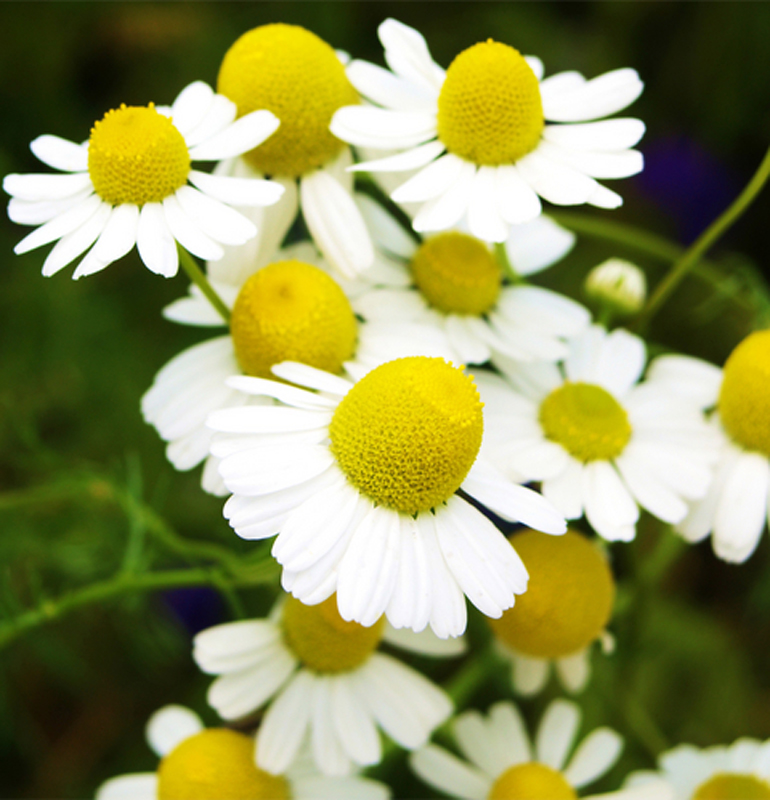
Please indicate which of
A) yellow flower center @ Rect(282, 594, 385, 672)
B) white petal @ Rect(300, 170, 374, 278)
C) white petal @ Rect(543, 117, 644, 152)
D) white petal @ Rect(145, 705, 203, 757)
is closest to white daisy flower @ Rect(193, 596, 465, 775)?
yellow flower center @ Rect(282, 594, 385, 672)

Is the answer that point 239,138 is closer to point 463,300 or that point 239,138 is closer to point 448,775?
point 463,300

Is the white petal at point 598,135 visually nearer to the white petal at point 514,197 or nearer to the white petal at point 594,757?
the white petal at point 514,197

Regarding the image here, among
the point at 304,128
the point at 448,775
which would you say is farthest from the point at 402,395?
the point at 448,775

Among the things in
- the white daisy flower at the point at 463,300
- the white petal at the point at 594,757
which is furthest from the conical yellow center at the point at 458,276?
the white petal at the point at 594,757

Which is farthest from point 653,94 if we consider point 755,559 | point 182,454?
point 182,454

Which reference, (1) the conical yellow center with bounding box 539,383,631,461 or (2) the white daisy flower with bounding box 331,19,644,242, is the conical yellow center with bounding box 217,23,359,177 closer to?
(2) the white daisy flower with bounding box 331,19,644,242

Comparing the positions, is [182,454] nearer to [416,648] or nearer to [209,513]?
[416,648]
